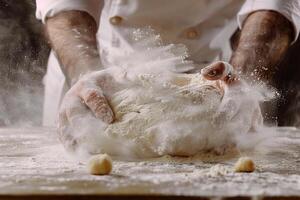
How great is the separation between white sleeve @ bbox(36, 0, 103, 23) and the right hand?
1.97 feet

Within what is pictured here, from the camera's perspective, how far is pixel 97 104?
124cm

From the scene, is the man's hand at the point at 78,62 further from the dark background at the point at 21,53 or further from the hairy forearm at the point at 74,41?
the dark background at the point at 21,53

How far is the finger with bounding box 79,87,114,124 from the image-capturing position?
123 centimetres

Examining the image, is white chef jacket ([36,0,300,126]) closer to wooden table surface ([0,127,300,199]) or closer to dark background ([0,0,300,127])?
dark background ([0,0,300,127])

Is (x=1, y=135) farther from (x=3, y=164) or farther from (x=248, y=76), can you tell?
(x=248, y=76)

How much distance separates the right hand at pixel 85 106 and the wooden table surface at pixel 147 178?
0.07m

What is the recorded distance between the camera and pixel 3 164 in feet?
3.87

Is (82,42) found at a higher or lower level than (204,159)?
higher

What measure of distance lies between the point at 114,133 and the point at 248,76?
19.8 inches

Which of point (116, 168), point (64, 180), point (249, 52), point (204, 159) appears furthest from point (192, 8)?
point (64, 180)

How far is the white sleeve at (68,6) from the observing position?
1.84 m

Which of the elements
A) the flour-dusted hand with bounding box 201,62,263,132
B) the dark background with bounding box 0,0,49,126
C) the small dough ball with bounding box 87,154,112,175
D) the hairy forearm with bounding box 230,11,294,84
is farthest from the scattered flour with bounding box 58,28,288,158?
the dark background with bounding box 0,0,49,126

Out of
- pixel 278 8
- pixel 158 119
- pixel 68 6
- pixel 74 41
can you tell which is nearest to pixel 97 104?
pixel 158 119

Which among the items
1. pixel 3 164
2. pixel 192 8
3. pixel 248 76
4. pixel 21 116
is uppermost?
pixel 192 8
